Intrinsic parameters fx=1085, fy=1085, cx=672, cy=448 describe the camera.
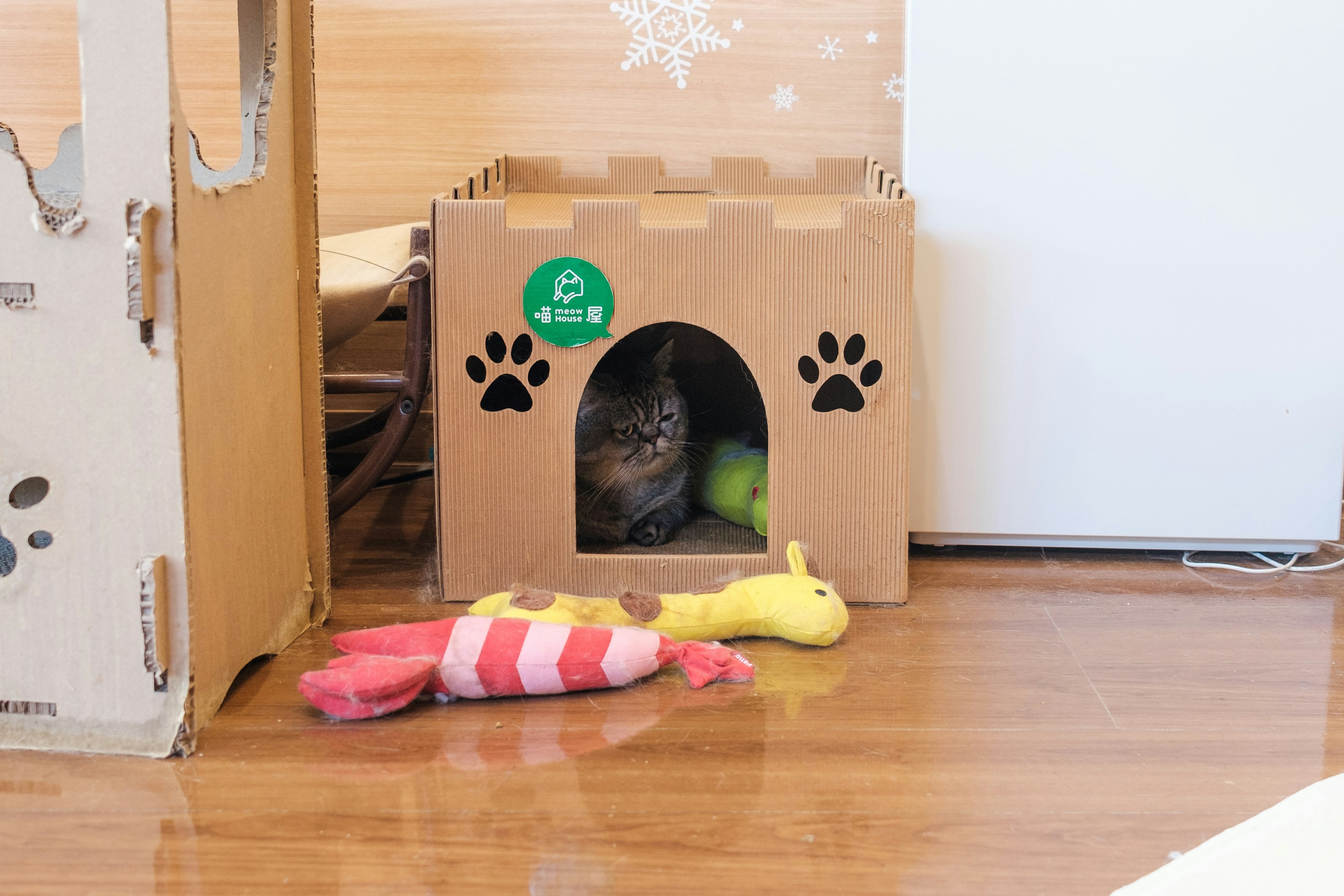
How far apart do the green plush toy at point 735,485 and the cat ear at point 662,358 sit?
168 millimetres

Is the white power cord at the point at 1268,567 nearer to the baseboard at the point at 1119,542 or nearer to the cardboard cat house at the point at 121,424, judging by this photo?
the baseboard at the point at 1119,542

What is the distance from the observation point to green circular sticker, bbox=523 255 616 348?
1356 millimetres

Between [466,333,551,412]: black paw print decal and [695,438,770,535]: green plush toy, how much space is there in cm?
38

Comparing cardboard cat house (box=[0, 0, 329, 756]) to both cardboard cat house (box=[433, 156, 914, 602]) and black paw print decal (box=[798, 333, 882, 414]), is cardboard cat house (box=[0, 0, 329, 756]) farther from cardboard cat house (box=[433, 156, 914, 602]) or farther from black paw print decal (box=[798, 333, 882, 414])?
black paw print decal (box=[798, 333, 882, 414])

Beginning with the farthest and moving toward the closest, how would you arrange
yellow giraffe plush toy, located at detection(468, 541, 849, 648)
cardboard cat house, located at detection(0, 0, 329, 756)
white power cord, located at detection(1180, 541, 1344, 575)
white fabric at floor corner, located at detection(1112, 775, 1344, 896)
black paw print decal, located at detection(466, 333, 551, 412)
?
white power cord, located at detection(1180, 541, 1344, 575)
black paw print decal, located at detection(466, 333, 551, 412)
yellow giraffe plush toy, located at detection(468, 541, 849, 648)
cardboard cat house, located at detection(0, 0, 329, 756)
white fabric at floor corner, located at detection(1112, 775, 1344, 896)

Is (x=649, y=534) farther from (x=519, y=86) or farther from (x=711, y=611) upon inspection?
(x=519, y=86)

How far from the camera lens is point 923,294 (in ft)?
5.08

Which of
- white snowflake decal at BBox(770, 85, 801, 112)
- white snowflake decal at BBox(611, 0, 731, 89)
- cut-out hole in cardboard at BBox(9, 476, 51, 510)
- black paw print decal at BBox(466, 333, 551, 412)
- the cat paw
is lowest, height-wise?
the cat paw

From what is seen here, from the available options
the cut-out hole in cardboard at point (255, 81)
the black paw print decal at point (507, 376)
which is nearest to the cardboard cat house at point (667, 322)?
the black paw print decal at point (507, 376)

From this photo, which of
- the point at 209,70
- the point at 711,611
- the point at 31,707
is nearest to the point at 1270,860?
the point at 711,611

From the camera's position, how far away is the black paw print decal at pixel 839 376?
139 centimetres

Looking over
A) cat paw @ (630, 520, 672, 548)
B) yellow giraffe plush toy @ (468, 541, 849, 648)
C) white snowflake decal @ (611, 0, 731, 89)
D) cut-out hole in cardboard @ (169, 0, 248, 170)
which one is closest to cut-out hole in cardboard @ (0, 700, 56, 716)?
yellow giraffe plush toy @ (468, 541, 849, 648)

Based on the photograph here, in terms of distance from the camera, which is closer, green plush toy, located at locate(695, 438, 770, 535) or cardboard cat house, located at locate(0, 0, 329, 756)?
cardboard cat house, located at locate(0, 0, 329, 756)

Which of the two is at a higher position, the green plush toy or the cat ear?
the cat ear
